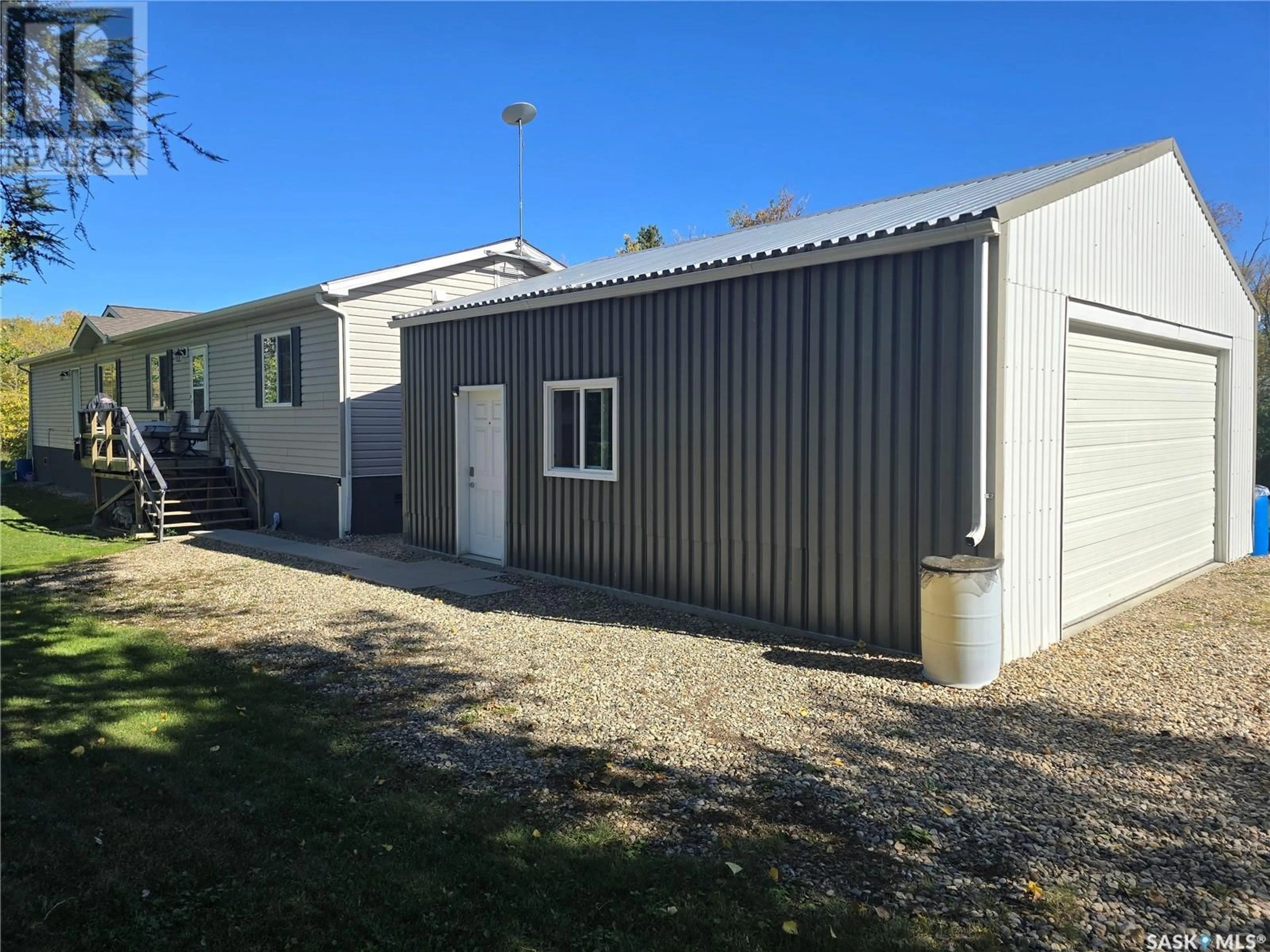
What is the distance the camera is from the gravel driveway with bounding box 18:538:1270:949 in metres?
3.14

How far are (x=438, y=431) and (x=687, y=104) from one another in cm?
980

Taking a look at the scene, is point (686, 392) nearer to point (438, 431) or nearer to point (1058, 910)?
point (438, 431)

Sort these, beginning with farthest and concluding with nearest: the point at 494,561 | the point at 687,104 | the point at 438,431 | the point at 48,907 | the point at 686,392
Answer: the point at 687,104 → the point at 438,431 → the point at 494,561 → the point at 686,392 → the point at 48,907

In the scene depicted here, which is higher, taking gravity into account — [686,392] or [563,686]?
[686,392]

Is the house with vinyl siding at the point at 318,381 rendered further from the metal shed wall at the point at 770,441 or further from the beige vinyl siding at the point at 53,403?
the beige vinyl siding at the point at 53,403

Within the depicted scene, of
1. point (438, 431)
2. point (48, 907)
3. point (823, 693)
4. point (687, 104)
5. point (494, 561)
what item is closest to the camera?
point (48, 907)

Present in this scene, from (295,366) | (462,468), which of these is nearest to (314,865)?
(462,468)

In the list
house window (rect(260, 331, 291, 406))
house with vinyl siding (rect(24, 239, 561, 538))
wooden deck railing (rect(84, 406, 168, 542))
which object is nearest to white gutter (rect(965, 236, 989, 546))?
house with vinyl siding (rect(24, 239, 561, 538))

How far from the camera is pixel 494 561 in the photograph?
33.9ft

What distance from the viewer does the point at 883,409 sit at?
619 cm

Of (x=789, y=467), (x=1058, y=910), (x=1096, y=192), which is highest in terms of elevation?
(x=1096, y=192)

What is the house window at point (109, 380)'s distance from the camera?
1986 centimetres

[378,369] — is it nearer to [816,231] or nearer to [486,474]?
[486,474]

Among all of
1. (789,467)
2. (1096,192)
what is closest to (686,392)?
(789,467)
